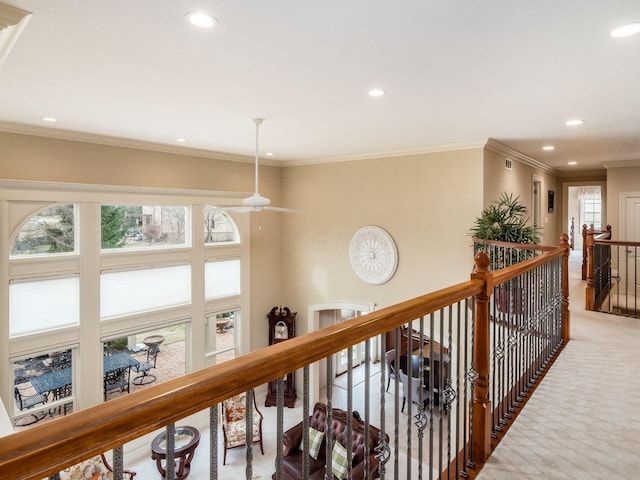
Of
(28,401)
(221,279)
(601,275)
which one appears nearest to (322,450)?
(221,279)

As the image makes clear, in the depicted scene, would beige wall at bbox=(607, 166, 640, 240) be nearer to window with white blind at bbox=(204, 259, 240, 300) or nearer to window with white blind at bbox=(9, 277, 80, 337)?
window with white blind at bbox=(204, 259, 240, 300)

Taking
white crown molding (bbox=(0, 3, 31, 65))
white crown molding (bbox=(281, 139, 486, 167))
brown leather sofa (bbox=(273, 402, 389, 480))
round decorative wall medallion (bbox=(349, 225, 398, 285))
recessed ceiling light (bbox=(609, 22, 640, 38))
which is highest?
white crown molding (bbox=(281, 139, 486, 167))

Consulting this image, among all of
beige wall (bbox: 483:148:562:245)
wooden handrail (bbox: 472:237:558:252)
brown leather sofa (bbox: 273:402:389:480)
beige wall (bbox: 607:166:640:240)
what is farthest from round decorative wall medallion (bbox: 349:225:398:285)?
beige wall (bbox: 607:166:640:240)

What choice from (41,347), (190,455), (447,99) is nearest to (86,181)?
(41,347)

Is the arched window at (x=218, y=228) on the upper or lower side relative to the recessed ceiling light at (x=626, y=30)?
lower

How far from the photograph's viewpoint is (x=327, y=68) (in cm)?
283

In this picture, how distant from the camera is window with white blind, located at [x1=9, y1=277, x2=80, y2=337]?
479 cm

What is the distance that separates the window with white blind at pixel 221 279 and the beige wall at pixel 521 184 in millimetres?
4397

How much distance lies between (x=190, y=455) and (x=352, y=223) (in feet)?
14.2

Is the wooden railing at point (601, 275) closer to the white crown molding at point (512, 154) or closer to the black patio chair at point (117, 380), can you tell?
the white crown molding at point (512, 154)

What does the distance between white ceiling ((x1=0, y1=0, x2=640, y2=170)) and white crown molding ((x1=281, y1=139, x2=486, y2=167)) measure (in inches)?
15.9

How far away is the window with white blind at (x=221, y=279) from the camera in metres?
6.78

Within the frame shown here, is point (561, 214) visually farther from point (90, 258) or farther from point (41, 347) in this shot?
point (41, 347)

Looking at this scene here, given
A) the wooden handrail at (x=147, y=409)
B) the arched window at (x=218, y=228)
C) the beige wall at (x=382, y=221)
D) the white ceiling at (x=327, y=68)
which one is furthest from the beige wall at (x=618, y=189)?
the wooden handrail at (x=147, y=409)
